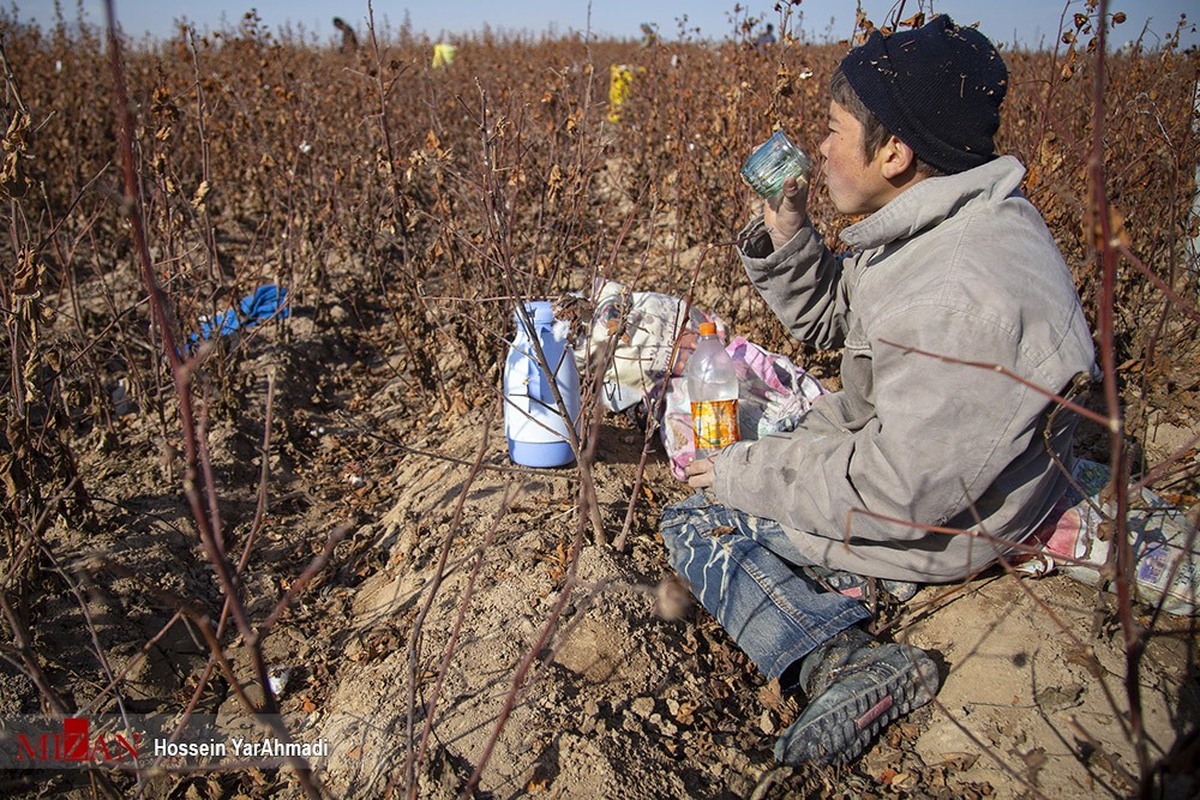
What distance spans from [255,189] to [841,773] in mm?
5514

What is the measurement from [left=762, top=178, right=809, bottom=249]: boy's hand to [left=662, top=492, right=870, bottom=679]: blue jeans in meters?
0.80

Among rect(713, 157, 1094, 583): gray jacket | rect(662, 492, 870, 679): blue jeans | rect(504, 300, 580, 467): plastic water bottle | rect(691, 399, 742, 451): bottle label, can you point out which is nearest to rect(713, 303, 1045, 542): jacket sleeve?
rect(713, 157, 1094, 583): gray jacket

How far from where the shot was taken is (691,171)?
4.35 meters

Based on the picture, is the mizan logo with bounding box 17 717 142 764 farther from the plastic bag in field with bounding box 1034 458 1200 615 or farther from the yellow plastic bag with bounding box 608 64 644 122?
the yellow plastic bag with bounding box 608 64 644 122

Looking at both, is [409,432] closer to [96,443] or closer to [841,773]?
[96,443]

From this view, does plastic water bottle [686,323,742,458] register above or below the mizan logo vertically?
above

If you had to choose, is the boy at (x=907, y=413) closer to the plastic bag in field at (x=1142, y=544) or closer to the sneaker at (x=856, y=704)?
the sneaker at (x=856, y=704)

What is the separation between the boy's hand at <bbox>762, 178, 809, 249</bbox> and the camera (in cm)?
214

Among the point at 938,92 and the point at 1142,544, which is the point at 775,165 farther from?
the point at 1142,544

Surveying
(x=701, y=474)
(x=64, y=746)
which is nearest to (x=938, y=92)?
(x=701, y=474)

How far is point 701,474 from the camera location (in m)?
2.05

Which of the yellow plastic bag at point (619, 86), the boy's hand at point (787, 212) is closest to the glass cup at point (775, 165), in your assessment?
the boy's hand at point (787, 212)

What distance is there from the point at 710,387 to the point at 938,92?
1.20 meters

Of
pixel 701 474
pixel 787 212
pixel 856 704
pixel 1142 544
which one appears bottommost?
pixel 856 704
